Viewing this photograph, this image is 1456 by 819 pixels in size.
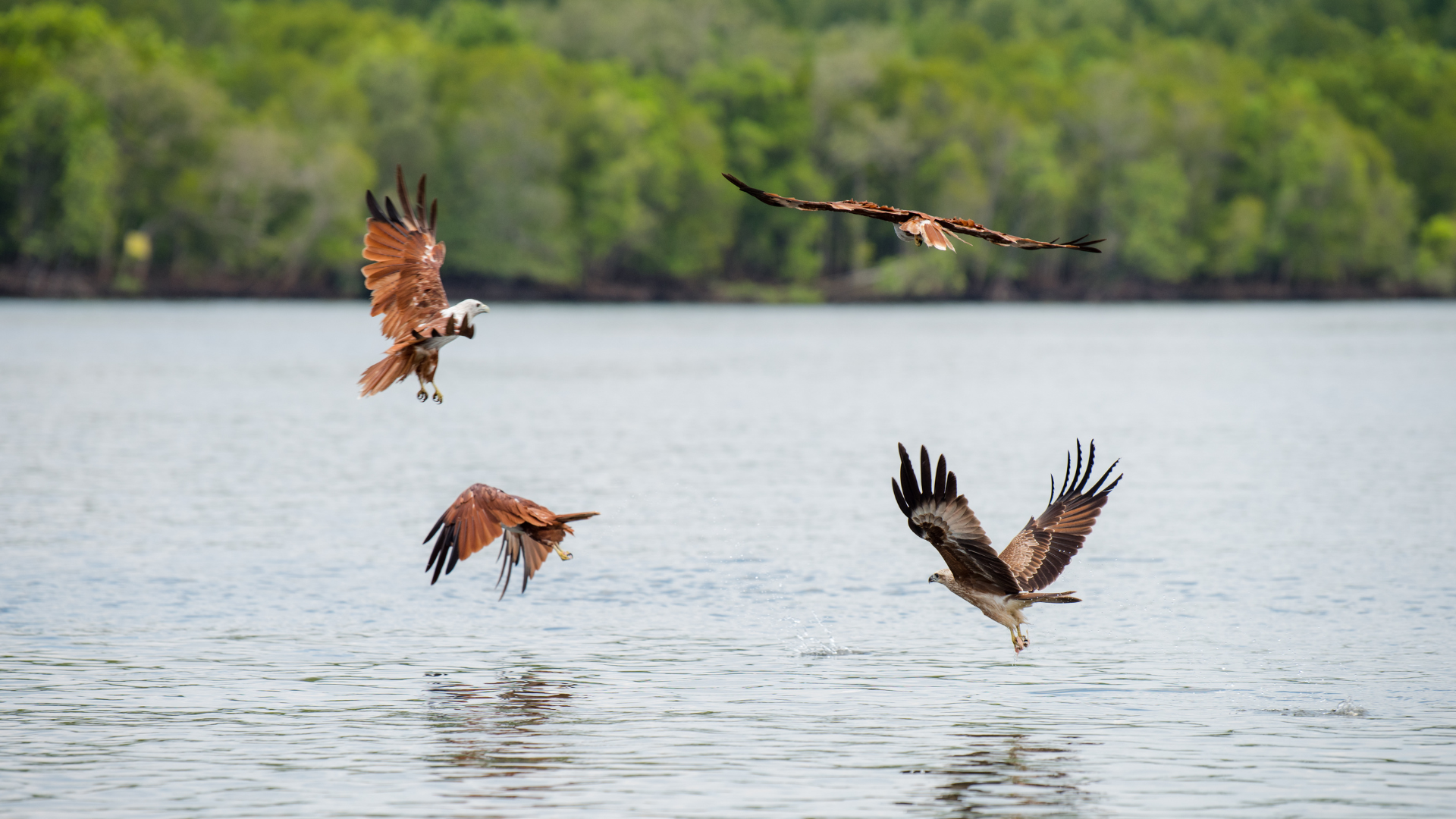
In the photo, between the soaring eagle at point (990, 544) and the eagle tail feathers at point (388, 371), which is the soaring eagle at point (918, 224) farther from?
the eagle tail feathers at point (388, 371)

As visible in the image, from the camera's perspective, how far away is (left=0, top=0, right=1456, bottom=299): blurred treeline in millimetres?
102125

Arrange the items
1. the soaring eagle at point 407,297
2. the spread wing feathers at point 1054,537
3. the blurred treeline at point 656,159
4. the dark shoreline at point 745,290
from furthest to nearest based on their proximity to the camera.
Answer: the dark shoreline at point 745,290 < the blurred treeline at point 656,159 < the spread wing feathers at point 1054,537 < the soaring eagle at point 407,297

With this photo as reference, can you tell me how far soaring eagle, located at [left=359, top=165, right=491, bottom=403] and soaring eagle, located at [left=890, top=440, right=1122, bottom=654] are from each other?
3.32m

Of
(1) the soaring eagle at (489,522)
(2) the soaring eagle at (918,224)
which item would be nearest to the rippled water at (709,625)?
(1) the soaring eagle at (489,522)

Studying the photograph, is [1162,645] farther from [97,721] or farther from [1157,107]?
[1157,107]

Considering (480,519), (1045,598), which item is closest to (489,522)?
(480,519)

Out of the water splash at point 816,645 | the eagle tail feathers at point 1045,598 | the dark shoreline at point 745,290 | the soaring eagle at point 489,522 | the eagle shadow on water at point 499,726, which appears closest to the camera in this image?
the eagle shadow on water at point 499,726

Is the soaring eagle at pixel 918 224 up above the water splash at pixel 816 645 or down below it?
above

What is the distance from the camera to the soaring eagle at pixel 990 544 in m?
11.9

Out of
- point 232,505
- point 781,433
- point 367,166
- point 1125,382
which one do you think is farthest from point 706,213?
point 232,505

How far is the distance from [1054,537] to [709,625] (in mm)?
4428

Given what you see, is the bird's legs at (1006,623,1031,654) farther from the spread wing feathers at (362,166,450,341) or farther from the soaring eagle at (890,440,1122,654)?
the spread wing feathers at (362,166,450,341)

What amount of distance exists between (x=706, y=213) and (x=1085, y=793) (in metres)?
105

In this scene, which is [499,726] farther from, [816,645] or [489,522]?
[816,645]
